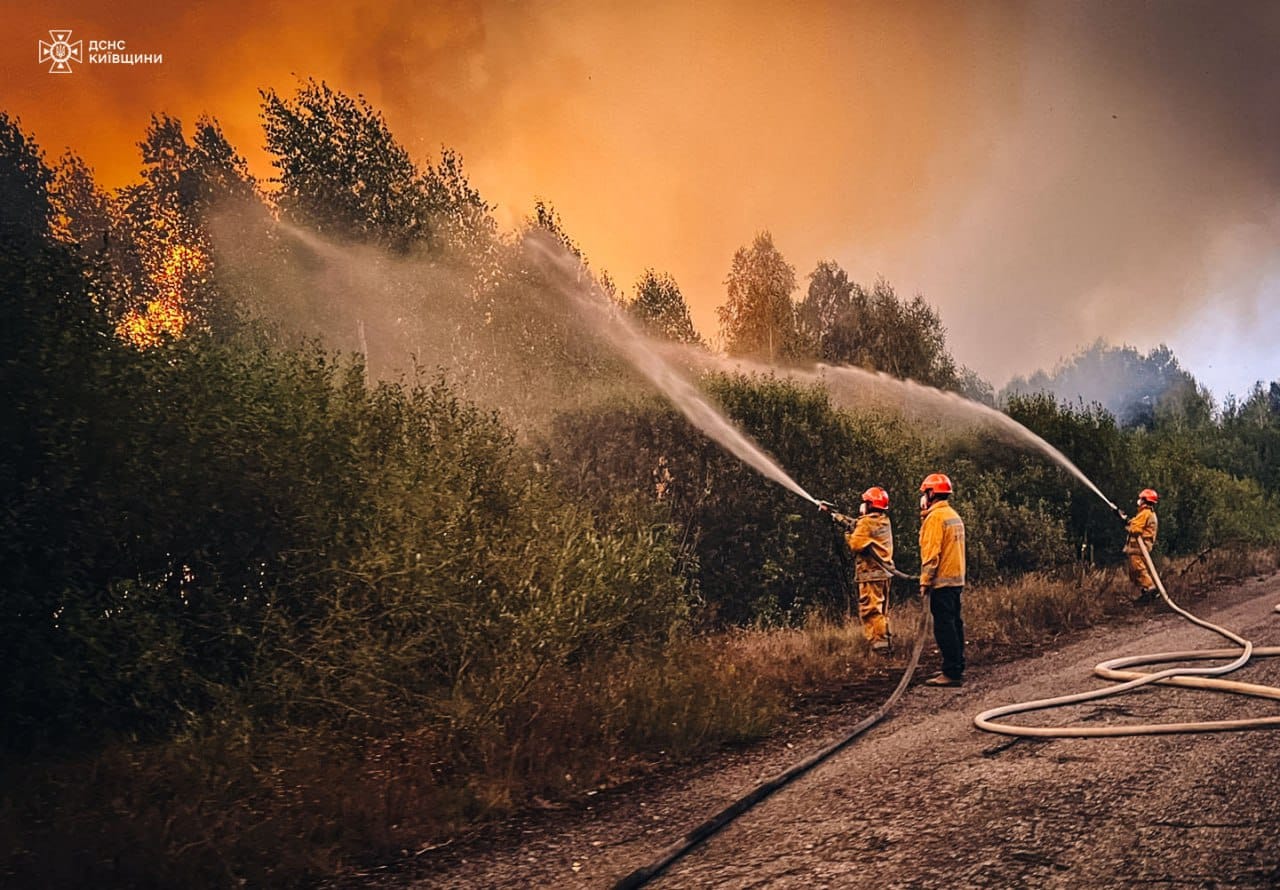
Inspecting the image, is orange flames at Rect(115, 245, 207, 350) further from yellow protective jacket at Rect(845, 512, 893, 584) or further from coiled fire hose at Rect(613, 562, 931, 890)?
coiled fire hose at Rect(613, 562, 931, 890)

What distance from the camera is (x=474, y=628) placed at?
7.32m

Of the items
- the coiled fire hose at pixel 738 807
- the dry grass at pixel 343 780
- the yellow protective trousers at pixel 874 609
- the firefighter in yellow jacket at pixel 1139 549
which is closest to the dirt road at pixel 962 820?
the coiled fire hose at pixel 738 807

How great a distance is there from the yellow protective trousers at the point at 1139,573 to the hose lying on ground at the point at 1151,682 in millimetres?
5856

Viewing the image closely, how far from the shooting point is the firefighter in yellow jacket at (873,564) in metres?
11.2

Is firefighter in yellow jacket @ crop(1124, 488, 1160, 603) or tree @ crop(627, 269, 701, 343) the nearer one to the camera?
firefighter in yellow jacket @ crop(1124, 488, 1160, 603)

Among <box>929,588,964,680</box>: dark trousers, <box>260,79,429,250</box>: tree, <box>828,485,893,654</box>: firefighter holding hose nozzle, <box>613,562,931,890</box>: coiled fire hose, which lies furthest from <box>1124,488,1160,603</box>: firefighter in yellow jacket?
<box>260,79,429,250</box>: tree

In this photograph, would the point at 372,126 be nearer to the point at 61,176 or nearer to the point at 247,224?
the point at 247,224

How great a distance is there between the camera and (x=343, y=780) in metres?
5.70

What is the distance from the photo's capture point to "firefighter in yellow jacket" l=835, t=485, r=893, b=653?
1118 cm

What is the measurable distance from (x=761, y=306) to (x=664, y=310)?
523 centimetres

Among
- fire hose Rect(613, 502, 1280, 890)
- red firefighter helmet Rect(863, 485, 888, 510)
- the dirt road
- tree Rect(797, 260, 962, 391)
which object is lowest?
the dirt road

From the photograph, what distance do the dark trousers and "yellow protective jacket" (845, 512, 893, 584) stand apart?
5.05ft

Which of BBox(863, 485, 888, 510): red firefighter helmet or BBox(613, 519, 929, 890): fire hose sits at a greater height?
BBox(863, 485, 888, 510): red firefighter helmet

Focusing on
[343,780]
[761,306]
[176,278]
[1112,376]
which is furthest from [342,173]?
[1112,376]
